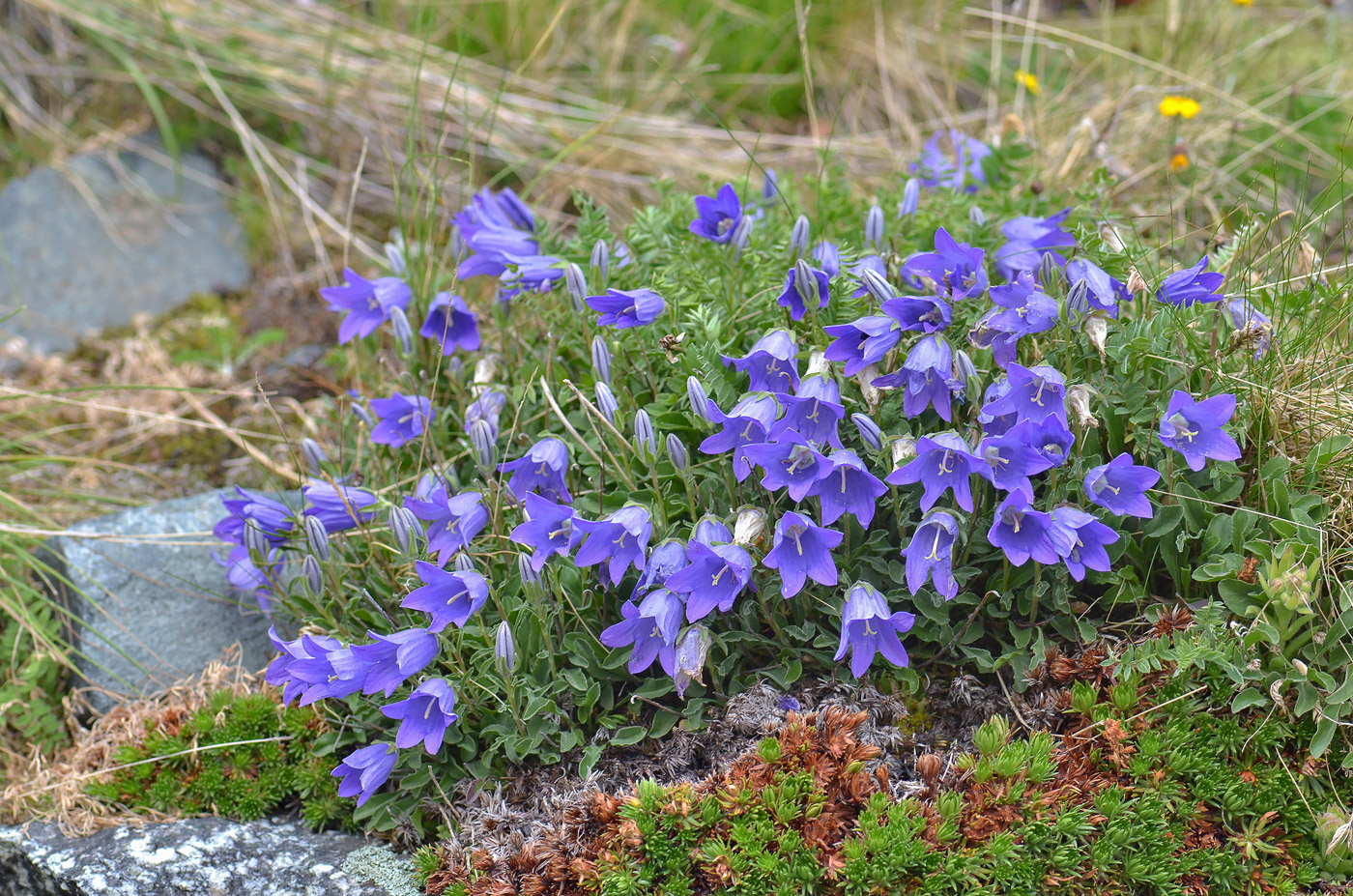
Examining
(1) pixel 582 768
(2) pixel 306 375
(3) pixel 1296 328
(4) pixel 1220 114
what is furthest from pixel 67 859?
(4) pixel 1220 114

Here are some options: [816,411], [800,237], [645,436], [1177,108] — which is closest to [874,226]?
[800,237]

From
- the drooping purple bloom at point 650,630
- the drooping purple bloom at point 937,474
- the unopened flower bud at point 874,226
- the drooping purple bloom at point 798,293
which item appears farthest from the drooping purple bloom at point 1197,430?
the drooping purple bloom at point 650,630

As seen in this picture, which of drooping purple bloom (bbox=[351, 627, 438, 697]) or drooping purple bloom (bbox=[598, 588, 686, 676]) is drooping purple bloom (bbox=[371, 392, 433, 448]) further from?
drooping purple bloom (bbox=[598, 588, 686, 676])

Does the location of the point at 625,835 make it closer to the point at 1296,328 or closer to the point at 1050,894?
the point at 1050,894

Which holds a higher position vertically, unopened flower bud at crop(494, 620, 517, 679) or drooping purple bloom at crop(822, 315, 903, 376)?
drooping purple bloom at crop(822, 315, 903, 376)

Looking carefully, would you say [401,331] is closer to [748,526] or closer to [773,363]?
[773,363]

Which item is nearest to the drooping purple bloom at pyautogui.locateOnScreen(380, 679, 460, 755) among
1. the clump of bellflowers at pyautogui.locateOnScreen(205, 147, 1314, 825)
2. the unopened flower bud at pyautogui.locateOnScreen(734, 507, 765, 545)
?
the clump of bellflowers at pyautogui.locateOnScreen(205, 147, 1314, 825)
